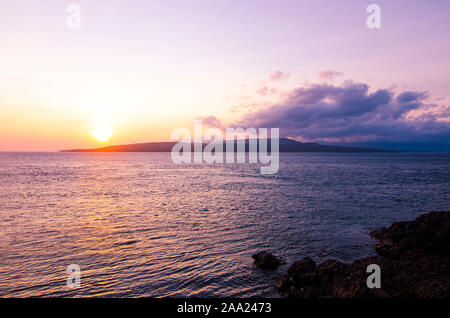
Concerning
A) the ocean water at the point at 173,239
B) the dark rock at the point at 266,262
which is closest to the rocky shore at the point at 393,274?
the dark rock at the point at 266,262

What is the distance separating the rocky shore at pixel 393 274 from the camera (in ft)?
31.2

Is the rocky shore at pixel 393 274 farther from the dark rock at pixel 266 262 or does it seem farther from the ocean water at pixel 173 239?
the ocean water at pixel 173 239

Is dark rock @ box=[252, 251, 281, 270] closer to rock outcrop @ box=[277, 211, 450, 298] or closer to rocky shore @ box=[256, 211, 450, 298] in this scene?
rock outcrop @ box=[277, 211, 450, 298]

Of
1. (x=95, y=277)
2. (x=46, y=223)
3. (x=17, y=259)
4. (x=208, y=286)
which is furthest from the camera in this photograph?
(x=46, y=223)

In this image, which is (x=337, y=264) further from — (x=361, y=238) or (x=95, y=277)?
(x=95, y=277)

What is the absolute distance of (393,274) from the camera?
10875 mm

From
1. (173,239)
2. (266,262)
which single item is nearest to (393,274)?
(266,262)

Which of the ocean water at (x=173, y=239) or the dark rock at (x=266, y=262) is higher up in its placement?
the dark rock at (x=266, y=262)

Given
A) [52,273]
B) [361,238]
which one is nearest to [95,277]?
[52,273]

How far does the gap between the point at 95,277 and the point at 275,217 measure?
16.5m

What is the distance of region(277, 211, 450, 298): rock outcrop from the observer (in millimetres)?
9508

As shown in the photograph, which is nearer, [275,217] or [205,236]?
[205,236]
